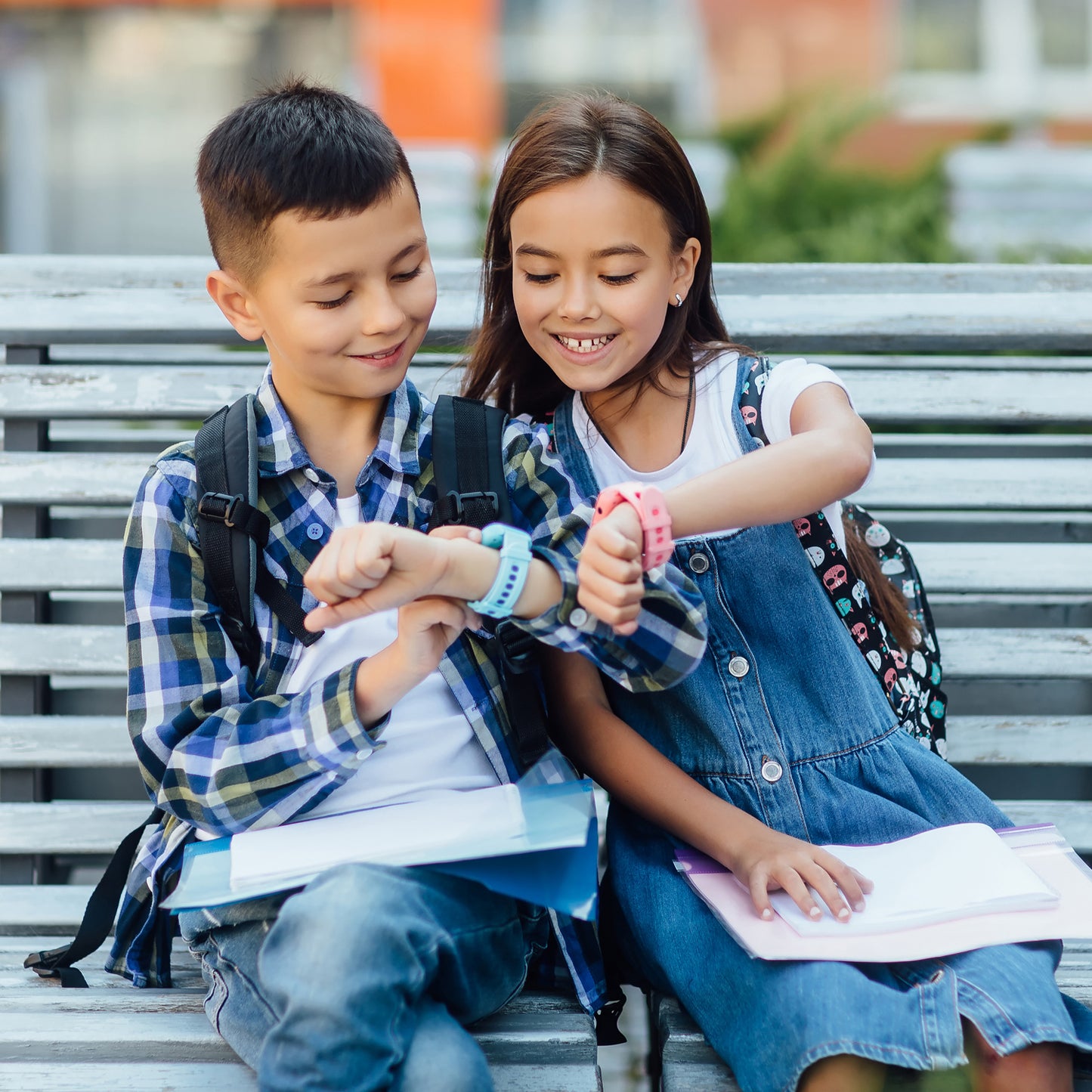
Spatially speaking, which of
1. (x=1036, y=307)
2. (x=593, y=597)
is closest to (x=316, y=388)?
(x=593, y=597)

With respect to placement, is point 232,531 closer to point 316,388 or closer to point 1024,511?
point 316,388

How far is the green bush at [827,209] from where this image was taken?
549 cm

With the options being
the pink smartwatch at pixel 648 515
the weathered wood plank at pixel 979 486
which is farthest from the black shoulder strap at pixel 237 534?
the weathered wood plank at pixel 979 486

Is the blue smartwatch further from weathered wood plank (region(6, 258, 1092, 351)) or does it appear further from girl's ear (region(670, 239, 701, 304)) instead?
weathered wood plank (region(6, 258, 1092, 351))

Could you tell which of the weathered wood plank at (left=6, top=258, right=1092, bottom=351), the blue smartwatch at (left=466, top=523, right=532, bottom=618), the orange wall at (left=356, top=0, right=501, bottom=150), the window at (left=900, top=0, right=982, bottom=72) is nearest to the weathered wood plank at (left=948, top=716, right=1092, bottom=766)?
the weathered wood plank at (left=6, top=258, right=1092, bottom=351)

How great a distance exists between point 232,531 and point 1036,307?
5.00ft

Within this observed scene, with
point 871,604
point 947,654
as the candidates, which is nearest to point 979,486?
point 947,654

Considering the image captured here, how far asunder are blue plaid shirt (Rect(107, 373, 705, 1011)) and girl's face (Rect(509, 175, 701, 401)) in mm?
159

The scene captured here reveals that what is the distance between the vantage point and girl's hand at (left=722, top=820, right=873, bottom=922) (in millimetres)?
1830

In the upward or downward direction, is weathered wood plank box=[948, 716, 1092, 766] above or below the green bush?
below

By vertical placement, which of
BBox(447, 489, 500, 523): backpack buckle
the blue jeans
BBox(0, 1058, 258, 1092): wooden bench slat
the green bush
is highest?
the green bush

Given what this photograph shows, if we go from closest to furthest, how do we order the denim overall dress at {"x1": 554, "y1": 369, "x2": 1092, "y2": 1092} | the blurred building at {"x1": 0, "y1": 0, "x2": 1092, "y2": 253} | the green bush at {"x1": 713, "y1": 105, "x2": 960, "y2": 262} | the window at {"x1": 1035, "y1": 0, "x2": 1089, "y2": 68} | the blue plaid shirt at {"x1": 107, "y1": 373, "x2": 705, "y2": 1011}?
the blue plaid shirt at {"x1": 107, "y1": 373, "x2": 705, "y2": 1011}, the denim overall dress at {"x1": 554, "y1": 369, "x2": 1092, "y2": 1092}, the green bush at {"x1": 713, "y1": 105, "x2": 960, "y2": 262}, the blurred building at {"x1": 0, "y1": 0, "x2": 1092, "y2": 253}, the window at {"x1": 1035, "y1": 0, "x2": 1089, "y2": 68}

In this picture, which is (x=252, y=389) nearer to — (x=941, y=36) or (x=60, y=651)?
(x=60, y=651)

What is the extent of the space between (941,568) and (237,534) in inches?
51.8
